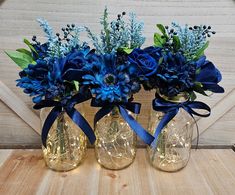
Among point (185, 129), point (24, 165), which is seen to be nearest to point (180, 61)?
point (185, 129)

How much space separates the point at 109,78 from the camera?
608 mm

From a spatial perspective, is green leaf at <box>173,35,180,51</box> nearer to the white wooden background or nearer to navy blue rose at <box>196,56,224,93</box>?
navy blue rose at <box>196,56,224,93</box>

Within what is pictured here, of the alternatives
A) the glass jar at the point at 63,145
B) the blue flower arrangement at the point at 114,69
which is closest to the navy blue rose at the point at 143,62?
the blue flower arrangement at the point at 114,69

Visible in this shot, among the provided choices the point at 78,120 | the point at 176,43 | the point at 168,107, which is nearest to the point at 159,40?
the point at 176,43

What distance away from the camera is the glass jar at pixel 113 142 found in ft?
2.37

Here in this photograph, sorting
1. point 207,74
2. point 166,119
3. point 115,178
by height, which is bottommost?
point 115,178

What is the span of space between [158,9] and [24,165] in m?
0.57

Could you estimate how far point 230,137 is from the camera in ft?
2.85

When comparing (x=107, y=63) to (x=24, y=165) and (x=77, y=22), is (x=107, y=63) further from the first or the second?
(x=24, y=165)

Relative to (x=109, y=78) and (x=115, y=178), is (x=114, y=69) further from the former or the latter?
(x=115, y=178)

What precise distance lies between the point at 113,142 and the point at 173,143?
16 centimetres

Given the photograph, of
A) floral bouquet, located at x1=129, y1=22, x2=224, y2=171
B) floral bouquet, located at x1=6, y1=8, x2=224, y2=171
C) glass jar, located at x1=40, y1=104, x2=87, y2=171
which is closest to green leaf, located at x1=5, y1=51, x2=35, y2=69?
floral bouquet, located at x1=6, y1=8, x2=224, y2=171

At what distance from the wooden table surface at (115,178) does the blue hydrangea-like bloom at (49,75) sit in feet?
0.72

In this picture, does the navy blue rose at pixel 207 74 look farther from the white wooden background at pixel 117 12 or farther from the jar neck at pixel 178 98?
the white wooden background at pixel 117 12
